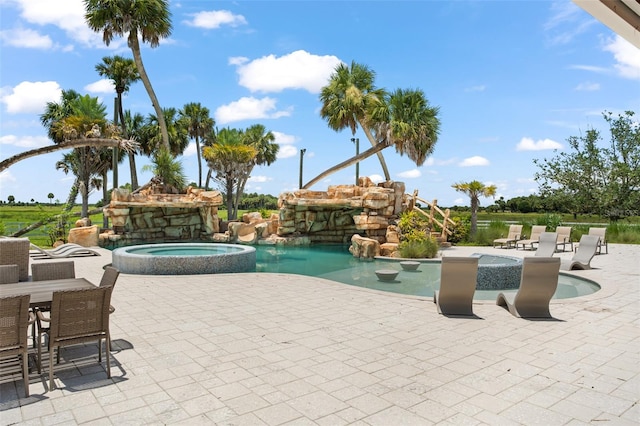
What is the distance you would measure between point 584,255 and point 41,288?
12.3 m

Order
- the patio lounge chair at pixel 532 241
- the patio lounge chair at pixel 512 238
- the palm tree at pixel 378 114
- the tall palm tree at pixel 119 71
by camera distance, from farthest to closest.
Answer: the tall palm tree at pixel 119 71
the palm tree at pixel 378 114
the patio lounge chair at pixel 512 238
the patio lounge chair at pixel 532 241

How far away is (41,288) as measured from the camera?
4.91 m

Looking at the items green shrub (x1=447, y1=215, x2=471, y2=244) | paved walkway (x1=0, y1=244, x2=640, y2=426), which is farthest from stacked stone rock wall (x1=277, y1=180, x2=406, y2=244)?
paved walkway (x1=0, y1=244, x2=640, y2=426)

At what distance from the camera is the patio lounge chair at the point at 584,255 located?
11320 millimetres

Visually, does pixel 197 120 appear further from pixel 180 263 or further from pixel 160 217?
pixel 180 263

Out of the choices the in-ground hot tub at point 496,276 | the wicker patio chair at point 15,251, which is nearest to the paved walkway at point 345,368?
the in-ground hot tub at point 496,276

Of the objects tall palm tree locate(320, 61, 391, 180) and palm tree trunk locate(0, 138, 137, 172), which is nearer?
palm tree trunk locate(0, 138, 137, 172)

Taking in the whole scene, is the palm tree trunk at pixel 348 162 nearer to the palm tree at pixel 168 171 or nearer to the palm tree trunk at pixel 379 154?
the palm tree trunk at pixel 379 154

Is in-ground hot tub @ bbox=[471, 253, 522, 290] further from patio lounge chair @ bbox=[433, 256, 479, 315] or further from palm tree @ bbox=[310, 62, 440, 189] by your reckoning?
palm tree @ bbox=[310, 62, 440, 189]

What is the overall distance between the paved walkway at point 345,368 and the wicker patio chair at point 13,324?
1.41 ft

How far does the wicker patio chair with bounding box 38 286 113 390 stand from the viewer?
383 cm

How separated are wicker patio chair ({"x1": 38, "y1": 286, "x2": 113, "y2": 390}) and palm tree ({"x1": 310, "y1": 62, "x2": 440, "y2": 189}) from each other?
71.8 feet

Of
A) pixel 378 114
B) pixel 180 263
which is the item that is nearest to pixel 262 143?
pixel 378 114

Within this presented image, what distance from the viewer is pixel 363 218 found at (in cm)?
1877
